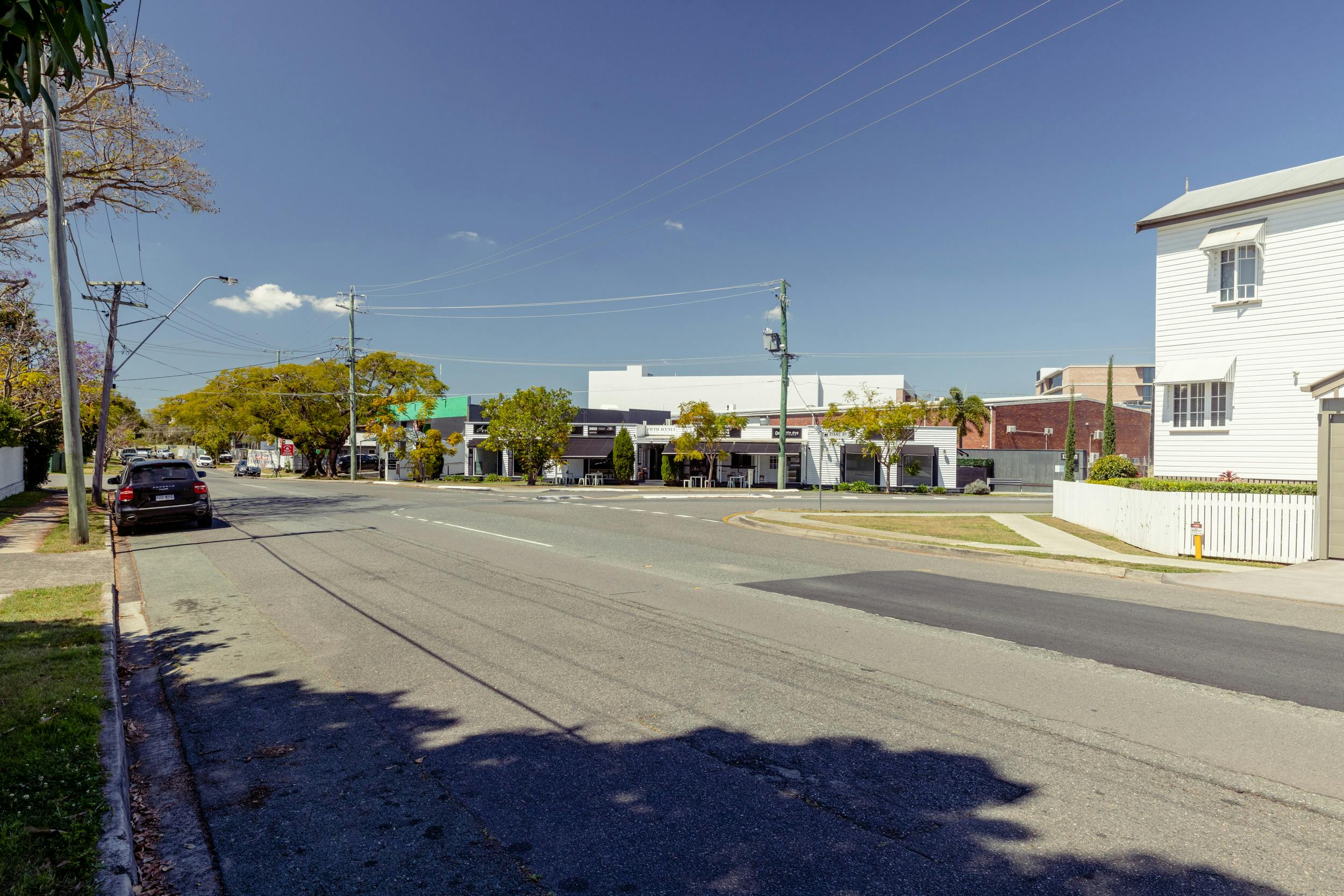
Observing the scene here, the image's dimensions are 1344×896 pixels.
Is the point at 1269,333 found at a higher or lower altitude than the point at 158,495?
higher

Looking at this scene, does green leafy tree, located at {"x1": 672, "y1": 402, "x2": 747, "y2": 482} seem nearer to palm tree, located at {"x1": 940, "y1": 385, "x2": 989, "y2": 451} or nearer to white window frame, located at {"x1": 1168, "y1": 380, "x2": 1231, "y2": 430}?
palm tree, located at {"x1": 940, "y1": 385, "x2": 989, "y2": 451}

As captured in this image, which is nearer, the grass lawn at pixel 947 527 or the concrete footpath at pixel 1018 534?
the concrete footpath at pixel 1018 534

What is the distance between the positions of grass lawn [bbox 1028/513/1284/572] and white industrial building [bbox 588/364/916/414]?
1893 inches

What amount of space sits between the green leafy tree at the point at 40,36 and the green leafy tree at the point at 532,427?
139 feet

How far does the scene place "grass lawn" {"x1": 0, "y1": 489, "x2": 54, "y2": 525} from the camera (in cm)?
2034

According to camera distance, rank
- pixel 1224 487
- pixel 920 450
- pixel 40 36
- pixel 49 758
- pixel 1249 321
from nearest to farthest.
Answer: pixel 40 36 < pixel 49 758 < pixel 1224 487 < pixel 1249 321 < pixel 920 450

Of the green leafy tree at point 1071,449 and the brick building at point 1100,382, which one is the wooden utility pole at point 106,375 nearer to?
the green leafy tree at point 1071,449

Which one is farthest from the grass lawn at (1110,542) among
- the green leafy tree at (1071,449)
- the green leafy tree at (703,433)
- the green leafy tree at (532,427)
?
the green leafy tree at (532,427)

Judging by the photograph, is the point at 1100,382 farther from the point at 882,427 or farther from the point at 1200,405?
the point at 1200,405

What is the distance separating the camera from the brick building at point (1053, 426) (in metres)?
58.1

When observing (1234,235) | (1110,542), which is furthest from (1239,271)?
(1110,542)

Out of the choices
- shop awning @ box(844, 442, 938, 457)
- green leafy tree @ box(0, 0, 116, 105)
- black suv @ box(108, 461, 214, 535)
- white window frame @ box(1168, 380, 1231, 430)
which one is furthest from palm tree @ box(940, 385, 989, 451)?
green leafy tree @ box(0, 0, 116, 105)

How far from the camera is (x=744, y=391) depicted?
256ft

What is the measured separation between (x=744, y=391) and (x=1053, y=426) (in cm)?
2896
